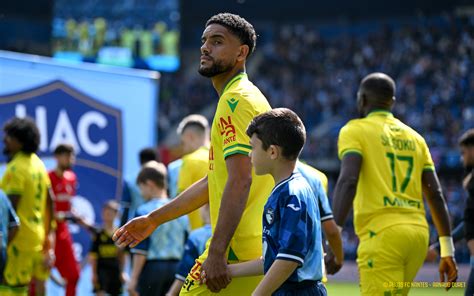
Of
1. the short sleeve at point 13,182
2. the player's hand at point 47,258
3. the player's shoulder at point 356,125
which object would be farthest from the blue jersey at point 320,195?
the player's hand at point 47,258

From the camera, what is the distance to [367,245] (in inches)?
239

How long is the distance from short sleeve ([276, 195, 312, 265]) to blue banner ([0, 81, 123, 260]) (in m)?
7.77

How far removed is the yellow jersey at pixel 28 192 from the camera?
8.17m

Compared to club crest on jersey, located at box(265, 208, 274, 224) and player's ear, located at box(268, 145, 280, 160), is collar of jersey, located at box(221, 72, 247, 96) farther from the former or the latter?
club crest on jersey, located at box(265, 208, 274, 224)

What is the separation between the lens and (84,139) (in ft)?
37.9

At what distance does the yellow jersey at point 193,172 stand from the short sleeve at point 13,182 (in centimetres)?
169

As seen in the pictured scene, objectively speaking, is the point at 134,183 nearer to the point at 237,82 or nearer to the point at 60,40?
the point at 237,82

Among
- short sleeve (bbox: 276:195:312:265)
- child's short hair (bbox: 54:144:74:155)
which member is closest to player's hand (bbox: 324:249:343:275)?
short sleeve (bbox: 276:195:312:265)

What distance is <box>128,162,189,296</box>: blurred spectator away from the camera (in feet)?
25.3

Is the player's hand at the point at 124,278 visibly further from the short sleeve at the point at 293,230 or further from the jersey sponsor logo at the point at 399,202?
the short sleeve at the point at 293,230

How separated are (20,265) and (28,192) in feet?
2.28

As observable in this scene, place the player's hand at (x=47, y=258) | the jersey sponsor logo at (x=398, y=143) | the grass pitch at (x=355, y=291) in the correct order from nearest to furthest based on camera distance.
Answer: the jersey sponsor logo at (x=398, y=143) < the player's hand at (x=47, y=258) < the grass pitch at (x=355, y=291)

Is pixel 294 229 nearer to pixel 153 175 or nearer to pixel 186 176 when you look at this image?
pixel 186 176

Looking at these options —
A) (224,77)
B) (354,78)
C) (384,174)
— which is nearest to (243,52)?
(224,77)
